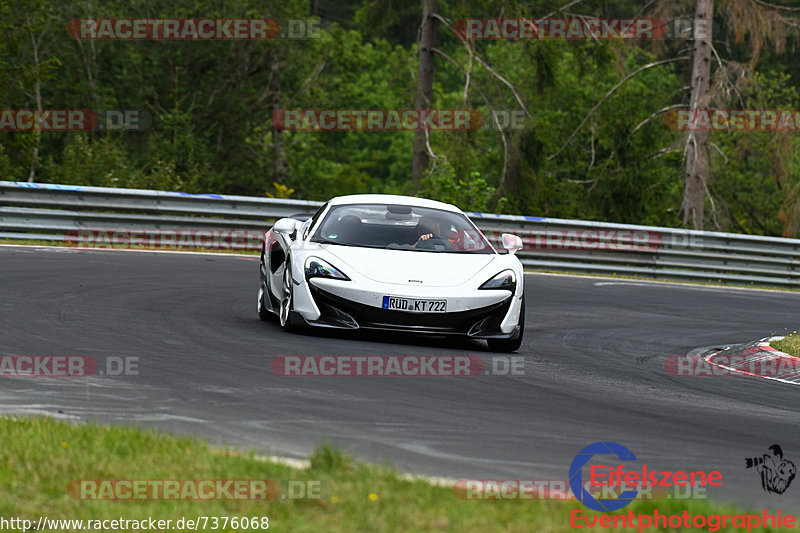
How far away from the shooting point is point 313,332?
11.3 meters

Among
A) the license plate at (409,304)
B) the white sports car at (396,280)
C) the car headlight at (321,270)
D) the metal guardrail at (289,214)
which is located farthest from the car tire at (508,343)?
the metal guardrail at (289,214)

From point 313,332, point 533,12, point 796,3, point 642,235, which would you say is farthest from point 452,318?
point 796,3

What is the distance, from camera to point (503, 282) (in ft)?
36.5

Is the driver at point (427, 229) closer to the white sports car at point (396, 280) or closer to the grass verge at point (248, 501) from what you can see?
the white sports car at point (396, 280)

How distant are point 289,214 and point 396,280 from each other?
37.5ft

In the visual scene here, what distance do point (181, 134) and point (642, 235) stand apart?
1651 cm

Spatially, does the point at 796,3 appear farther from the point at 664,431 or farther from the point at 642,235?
the point at 664,431

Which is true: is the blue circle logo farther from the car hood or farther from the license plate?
the car hood

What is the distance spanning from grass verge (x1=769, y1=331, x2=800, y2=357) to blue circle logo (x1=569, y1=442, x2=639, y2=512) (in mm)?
6335

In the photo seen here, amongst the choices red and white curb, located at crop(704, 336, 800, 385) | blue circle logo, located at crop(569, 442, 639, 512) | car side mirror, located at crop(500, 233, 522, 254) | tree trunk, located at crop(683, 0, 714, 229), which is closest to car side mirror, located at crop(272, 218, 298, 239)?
car side mirror, located at crop(500, 233, 522, 254)

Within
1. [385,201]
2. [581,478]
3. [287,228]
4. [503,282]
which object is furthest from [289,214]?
[581,478]

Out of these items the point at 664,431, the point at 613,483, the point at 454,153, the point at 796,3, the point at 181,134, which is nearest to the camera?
the point at 613,483

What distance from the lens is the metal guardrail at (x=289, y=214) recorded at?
20.1m

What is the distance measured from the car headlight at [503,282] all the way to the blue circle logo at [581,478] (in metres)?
4.05
